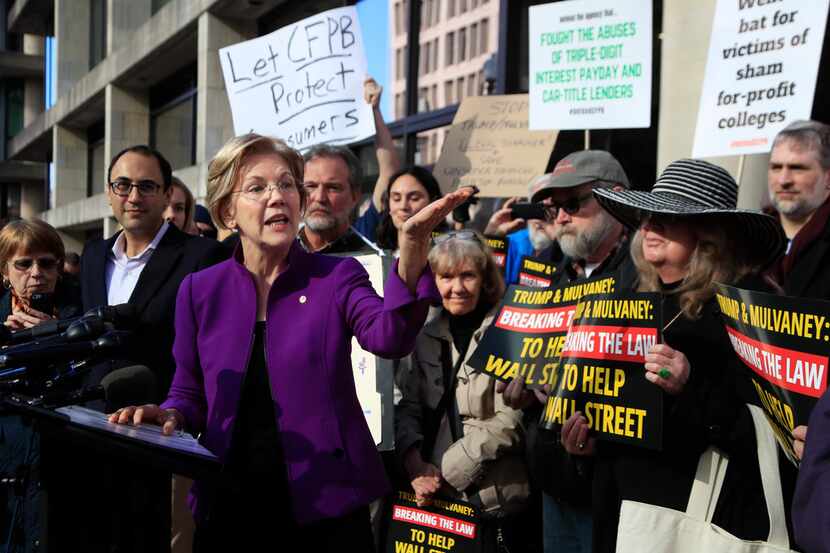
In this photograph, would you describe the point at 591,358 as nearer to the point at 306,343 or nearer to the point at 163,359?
the point at 306,343

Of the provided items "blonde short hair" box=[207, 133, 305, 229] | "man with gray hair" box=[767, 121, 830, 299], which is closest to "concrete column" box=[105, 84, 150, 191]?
"man with gray hair" box=[767, 121, 830, 299]

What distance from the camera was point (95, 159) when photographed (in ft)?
80.1

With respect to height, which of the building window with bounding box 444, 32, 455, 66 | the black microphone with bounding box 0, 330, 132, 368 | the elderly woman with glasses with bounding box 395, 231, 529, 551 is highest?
the building window with bounding box 444, 32, 455, 66

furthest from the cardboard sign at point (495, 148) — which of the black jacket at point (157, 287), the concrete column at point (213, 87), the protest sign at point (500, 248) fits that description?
the concrete column at point (213, 87)

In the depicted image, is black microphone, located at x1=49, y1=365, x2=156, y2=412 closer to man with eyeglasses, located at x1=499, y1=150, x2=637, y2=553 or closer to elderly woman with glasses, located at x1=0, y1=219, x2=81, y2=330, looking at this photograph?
man with eyeglasses, located at x1=499, y1=150, x2=637, y2=553

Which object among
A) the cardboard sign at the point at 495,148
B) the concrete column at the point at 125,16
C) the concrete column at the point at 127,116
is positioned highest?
the concrete column at the point at 125,16

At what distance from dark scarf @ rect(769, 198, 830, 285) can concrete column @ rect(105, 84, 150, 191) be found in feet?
51.8

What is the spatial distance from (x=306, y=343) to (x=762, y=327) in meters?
1.15

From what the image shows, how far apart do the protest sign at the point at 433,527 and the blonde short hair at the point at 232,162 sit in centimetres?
169

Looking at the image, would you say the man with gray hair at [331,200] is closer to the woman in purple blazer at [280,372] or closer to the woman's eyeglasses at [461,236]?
the woman's eyeglasses at [461,236]

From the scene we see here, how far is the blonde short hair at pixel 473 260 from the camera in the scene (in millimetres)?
4043

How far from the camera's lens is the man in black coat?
12.2 feet

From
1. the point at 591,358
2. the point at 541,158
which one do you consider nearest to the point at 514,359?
the point at 591,358

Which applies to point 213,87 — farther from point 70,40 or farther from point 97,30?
point 97,30
